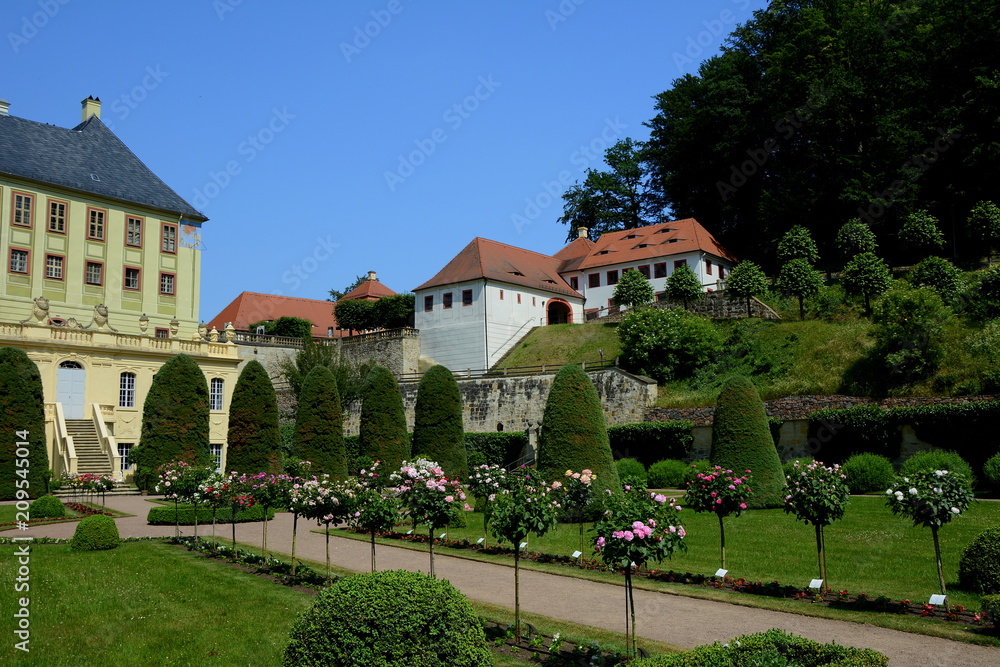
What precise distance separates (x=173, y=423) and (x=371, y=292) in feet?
118

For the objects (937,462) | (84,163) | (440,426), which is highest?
(84,163)

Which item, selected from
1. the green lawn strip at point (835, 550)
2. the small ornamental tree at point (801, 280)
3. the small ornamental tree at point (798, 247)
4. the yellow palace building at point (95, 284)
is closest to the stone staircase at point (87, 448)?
the yellow palace building at point (95, 284)

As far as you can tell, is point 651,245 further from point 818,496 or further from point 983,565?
point 983,565

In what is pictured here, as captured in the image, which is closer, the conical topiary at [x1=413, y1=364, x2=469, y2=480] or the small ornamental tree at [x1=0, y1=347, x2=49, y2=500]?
the small ornamental tree at [x1=0, y1=347, x2=49, y2=500]

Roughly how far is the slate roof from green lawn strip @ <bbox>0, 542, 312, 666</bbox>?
3212 cm

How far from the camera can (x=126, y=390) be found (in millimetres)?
35125

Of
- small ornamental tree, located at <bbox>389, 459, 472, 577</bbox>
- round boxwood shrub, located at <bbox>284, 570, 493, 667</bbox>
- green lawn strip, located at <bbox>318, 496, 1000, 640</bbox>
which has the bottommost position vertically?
green lawn strip, located at <bbox>318, 496, 1000, 640</bbox>

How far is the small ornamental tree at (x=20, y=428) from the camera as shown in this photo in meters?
24.4

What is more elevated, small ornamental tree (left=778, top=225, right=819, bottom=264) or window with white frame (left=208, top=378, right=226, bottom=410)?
small ornamental tree (left=778, top=225, right=819, bottom=264)

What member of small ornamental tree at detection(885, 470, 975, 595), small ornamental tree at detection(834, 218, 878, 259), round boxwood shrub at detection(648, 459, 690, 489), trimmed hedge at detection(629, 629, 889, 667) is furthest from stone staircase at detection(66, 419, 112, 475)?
small ornamental tree at detection(834, 218, 878, 259)

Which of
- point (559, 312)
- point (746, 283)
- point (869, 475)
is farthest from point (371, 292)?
point (869, 475)

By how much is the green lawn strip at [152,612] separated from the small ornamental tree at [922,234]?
4283 centimetres

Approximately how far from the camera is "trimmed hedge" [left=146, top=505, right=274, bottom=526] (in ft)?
68.6

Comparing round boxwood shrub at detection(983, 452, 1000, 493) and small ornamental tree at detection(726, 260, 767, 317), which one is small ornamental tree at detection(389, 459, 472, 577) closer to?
round boxwood shrub at detection(983, 452, 1000, 493)
